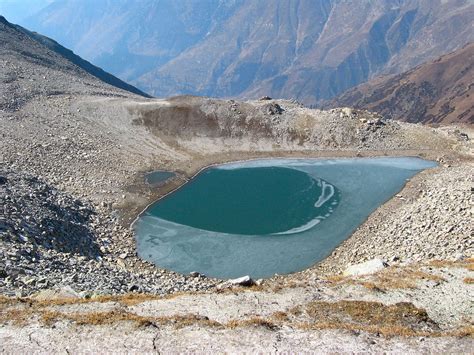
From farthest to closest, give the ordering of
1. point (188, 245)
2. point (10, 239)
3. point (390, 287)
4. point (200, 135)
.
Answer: point (200, 135)
point (188, 245)
point (10, 239)
point (390, 287)

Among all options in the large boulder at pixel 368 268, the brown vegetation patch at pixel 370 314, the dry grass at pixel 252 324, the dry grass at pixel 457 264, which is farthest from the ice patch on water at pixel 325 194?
the dry grass at pixel 252 324

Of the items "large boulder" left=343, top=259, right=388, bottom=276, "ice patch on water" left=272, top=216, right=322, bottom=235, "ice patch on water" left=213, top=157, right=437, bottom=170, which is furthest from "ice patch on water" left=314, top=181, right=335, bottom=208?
"large boulder" left=343, top=259, right=388, bottom=276

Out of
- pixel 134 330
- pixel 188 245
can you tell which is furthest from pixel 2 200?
pixel 134 330

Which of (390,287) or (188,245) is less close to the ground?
(390,287)

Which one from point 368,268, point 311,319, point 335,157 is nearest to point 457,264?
point 368,268

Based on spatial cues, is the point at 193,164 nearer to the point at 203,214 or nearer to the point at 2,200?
the point at 203,214

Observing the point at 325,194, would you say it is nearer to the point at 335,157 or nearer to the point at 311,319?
the point at 335,157

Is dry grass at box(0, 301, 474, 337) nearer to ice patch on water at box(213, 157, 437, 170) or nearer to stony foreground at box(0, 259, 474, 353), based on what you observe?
stony foreground at box(0, 259, 474, 353)
